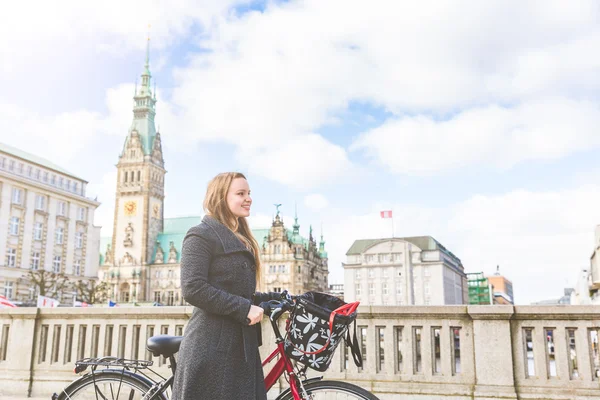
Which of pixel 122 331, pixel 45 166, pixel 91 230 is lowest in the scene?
pixel 122 331

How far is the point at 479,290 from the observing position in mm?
127938

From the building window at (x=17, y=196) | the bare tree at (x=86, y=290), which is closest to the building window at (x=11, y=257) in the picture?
the building window at (x=17, y=196)

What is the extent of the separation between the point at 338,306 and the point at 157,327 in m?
4.32

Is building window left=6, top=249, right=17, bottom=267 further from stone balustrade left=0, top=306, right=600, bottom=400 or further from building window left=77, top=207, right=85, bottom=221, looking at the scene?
stone balustrade left=0, top=306, right=600, bottom=400

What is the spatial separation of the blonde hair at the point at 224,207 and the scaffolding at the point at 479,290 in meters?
129

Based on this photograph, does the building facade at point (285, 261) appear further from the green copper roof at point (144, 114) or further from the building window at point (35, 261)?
the building window at point (35, 261)

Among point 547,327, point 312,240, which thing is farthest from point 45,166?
point 547,327

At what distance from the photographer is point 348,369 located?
654 centimetres

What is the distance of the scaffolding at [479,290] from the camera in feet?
415

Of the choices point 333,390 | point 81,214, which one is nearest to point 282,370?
point 333,390

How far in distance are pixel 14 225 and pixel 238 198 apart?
63.7 m

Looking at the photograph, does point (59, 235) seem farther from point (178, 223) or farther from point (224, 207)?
point (224, 207)

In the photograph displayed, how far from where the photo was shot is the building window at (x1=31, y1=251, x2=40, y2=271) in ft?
200

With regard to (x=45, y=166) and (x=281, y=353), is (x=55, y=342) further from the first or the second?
(x=45, y=166)
